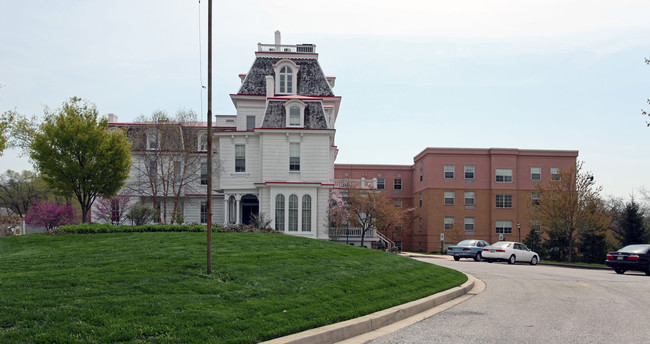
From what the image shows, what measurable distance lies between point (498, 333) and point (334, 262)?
19.5ft

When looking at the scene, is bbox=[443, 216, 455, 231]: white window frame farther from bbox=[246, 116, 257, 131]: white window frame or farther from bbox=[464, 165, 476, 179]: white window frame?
bbox=[246, 116, 257, 131]: white window frame

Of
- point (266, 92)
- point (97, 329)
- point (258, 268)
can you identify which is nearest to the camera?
point (97, 329)

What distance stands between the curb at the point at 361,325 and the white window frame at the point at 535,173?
47.8m

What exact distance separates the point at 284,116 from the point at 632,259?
20389mm

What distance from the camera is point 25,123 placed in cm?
4116

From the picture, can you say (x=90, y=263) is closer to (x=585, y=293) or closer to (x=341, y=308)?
(x=341, y=308)

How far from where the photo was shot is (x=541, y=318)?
11.4 m

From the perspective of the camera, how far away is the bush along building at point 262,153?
109 ft

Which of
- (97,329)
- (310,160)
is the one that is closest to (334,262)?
(97,329)

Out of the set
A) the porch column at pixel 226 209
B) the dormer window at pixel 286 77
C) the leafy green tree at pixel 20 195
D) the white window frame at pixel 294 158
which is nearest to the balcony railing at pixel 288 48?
the dormer window at pixel 286 77

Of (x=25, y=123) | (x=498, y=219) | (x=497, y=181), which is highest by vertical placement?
(x=25, y=123)

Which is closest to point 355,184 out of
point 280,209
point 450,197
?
point 280,209

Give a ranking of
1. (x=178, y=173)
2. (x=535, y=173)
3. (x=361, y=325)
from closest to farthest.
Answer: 1. (x=361, y=325)
2. (x=178, y=173)
3. (x=535, y=173)

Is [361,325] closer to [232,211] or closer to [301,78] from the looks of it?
[232,211]
